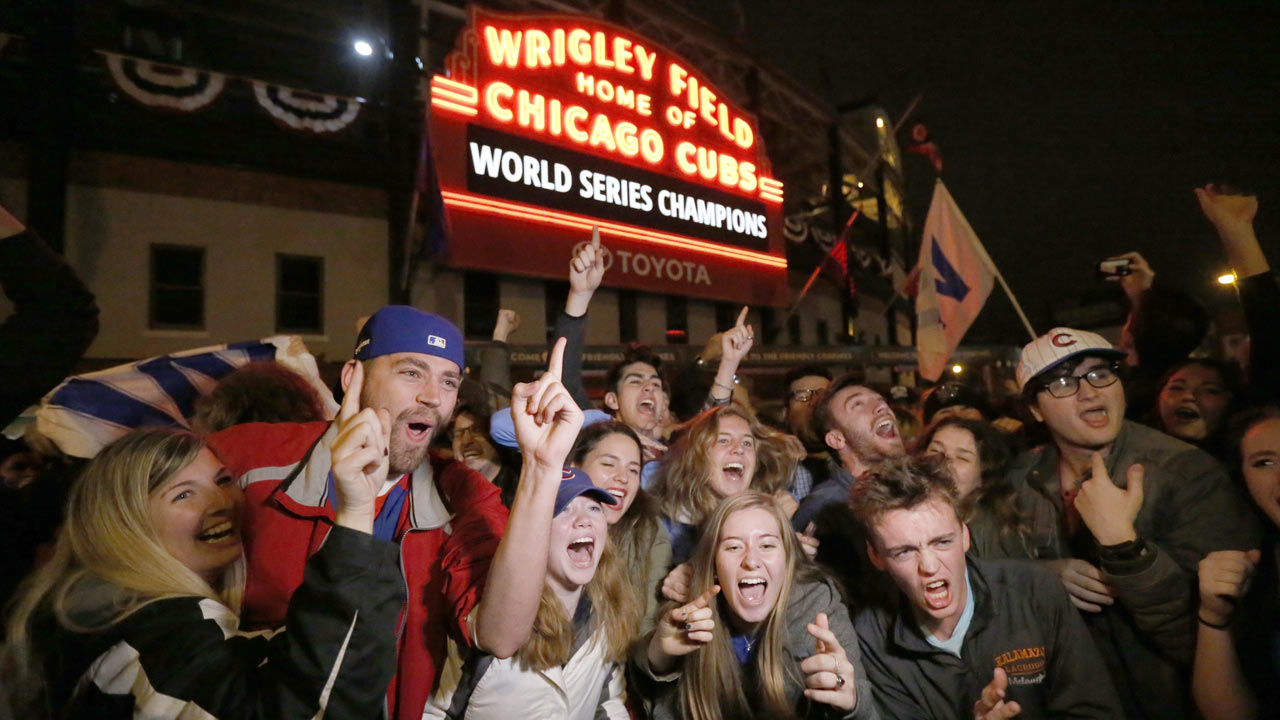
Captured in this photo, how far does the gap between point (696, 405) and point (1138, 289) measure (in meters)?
3.40

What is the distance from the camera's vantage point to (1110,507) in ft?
8.51

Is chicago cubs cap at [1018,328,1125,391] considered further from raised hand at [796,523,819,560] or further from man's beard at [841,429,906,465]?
raised hand at [796,523,819,560]

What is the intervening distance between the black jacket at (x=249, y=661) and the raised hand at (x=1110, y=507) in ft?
8.69

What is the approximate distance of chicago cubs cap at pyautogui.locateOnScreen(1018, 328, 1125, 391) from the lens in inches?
125

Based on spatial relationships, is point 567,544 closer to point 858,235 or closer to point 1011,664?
point 1011,664

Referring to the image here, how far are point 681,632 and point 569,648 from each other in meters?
0.44

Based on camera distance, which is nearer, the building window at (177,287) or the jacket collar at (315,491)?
the jacket collar at (315,491)

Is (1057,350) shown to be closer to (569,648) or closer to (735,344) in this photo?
(735,344)

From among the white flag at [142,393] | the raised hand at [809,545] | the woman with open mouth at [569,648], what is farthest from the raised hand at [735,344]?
the white flag at [142,393]

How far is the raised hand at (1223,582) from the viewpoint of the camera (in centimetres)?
242

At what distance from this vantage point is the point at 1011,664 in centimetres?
257

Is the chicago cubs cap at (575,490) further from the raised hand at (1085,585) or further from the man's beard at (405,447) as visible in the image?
the raised hand at (1085,585)

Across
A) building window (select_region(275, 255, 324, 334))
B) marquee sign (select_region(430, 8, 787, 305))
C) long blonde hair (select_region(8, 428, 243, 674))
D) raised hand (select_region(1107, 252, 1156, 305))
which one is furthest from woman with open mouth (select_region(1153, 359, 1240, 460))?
building window (select_region(275, 255, 324, 334))

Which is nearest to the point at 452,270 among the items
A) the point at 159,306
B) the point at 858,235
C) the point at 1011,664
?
the point at 159,306
